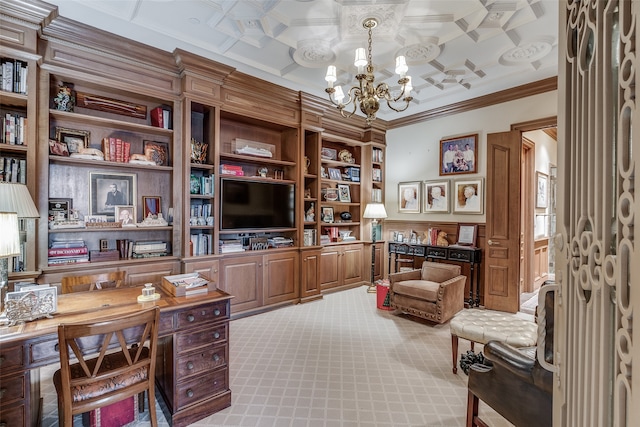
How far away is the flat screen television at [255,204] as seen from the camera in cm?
385

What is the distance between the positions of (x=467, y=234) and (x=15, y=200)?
198 inches

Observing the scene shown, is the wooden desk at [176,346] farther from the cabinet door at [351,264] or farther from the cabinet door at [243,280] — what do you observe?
the cabinet door at [351,264]

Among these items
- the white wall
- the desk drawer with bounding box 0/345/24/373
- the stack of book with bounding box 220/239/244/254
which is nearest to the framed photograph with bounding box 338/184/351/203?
the white wall

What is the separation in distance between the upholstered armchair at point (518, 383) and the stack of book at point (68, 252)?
11.5 feet

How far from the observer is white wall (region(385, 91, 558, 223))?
4.13m

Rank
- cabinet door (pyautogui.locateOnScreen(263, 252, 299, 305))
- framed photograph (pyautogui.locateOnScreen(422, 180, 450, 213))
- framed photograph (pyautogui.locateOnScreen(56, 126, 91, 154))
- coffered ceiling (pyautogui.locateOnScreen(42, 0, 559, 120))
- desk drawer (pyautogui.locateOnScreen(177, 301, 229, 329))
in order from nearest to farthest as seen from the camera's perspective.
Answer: desk drawer (pyautogui.locateOnScreen(177, 301, 229, 329)), coffered ceiling (pyautogui.locateOnScreen(42, 0, 559, 120)), framed photograph (pyautogui.locateOnScreen(56, 126, 91, 154)), cabinet door (pyautogui.locateOnScreen(263, 252, 299, 305)), framed photograph (pyautogui.locateOnScreen(422, 180, 450, 213))

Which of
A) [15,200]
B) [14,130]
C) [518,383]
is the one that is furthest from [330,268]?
[14,130]

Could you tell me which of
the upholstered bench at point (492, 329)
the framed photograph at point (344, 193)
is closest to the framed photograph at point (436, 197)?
the framed photograph at point (344, 193)

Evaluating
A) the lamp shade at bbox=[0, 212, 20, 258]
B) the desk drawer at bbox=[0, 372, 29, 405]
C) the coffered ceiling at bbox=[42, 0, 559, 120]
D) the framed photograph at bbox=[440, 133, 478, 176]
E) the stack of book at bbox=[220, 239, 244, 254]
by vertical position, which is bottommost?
the desk drawer at bbox=[0, 372, 29, 405]

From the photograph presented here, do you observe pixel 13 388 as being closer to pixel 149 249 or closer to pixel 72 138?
pixel 149 249

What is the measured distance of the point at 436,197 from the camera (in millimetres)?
5078

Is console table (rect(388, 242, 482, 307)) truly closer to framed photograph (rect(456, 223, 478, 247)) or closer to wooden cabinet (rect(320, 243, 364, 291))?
framed photograph (rect(456, 223, 478, 247))

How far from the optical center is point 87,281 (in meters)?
2.37

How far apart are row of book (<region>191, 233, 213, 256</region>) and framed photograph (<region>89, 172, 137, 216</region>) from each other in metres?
0.78
